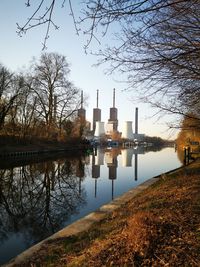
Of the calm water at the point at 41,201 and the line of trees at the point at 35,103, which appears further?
the line of trees at the point at 35,103

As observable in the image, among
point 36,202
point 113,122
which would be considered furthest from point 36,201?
point 113,122

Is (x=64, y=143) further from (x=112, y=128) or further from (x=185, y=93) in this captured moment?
(x=112, y=128)

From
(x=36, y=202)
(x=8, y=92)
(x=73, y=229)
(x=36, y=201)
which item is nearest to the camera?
(x=73, y=229)

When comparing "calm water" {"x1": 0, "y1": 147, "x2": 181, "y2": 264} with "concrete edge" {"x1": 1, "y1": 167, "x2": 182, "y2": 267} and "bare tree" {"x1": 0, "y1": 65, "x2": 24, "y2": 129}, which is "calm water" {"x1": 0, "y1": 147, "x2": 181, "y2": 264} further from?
"bare tree" {"x1": 0, "y1": 65, "x2": 24, "y2": 129}

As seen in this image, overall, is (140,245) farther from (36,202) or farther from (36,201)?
(36,201)

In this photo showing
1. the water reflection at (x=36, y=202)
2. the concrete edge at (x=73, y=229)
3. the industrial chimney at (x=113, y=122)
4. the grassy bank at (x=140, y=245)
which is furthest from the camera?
the industrial chimney at (x=113, y=122)

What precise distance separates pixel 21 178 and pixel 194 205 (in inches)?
708

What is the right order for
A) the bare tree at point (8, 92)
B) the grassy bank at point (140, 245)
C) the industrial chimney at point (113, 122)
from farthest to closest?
the industrial chimney at point (113, 122)
the bare tree at point (8, 92)
the grassy bank at point (140, 245)

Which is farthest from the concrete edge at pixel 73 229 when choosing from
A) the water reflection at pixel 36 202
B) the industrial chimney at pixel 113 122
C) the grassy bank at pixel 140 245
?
the industrial chimney at pixel 113 122

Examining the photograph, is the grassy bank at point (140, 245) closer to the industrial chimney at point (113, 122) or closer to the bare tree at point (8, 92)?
the bare tree at point (8, 92)

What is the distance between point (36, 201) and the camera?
53.4 ft

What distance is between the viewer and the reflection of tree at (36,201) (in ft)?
38.4

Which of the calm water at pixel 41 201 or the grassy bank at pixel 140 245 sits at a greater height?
the grassy bank at pixel 140 245

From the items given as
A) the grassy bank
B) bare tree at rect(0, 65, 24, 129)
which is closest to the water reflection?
the grassy bank
